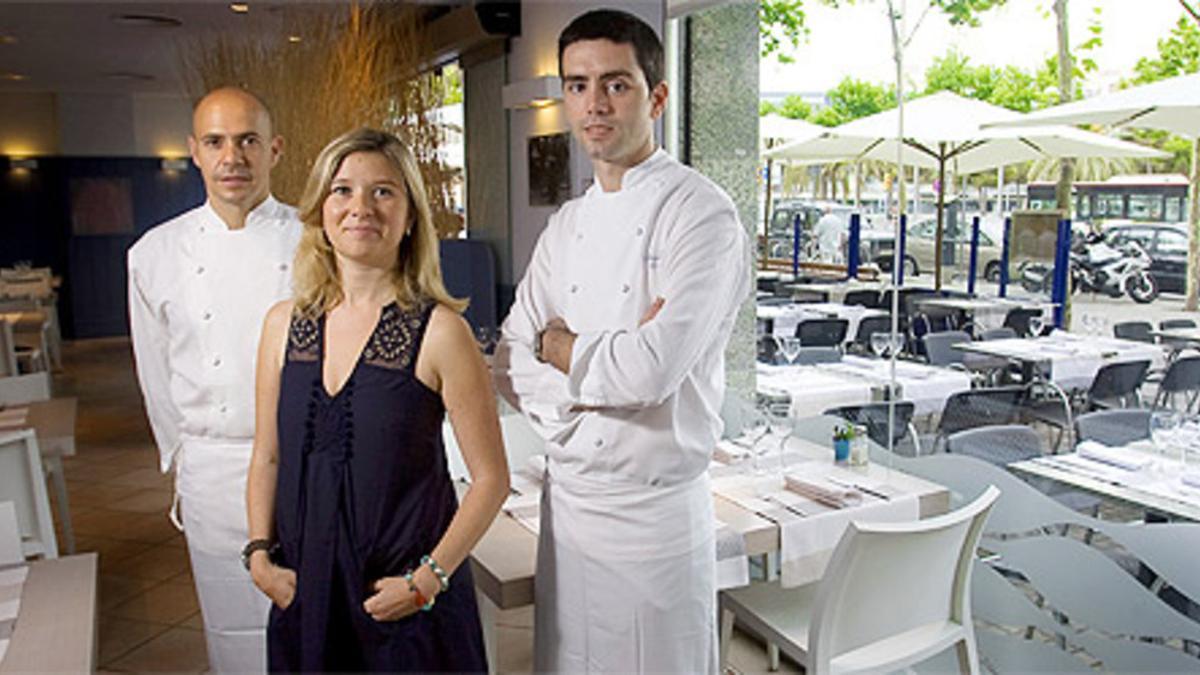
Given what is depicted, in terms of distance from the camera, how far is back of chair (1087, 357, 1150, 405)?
2.61 metres

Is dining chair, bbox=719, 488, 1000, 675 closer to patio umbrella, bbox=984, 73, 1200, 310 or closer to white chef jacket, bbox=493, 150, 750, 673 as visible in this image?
white chef jacket, bbox=493, 150, 750, 673

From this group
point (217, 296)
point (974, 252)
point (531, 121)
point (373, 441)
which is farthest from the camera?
point (531, 121)

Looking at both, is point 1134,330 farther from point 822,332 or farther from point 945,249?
point 822,332

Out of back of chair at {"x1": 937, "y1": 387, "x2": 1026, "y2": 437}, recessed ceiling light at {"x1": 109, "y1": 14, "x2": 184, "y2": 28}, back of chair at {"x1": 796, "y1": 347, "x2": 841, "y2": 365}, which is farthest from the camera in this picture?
recessed ceiling light at {"x1": 109, "y1": 14, "x2": 184, "y2": 28}

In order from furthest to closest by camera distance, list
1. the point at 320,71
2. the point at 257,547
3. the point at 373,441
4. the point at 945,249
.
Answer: the point at 320,71
the point at 945,249
the point at 257,547
the point at 373,441

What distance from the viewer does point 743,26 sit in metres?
3.82

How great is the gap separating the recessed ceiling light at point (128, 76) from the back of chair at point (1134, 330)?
32.6ft

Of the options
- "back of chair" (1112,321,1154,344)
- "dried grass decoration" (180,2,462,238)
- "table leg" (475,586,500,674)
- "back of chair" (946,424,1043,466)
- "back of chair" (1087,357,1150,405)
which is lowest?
"table leg" (475,586,500,674)

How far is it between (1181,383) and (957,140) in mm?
890

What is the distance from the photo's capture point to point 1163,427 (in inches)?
103

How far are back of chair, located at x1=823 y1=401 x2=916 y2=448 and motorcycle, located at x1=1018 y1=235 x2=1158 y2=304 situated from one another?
756 mm

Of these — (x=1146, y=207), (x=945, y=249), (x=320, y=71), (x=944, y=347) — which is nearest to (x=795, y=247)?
(x=944, y=347)

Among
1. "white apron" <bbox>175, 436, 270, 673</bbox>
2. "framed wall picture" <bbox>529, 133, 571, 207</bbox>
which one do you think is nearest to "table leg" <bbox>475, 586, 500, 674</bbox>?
"white apron" <bbox>175, 436, 270, 673</bbox>

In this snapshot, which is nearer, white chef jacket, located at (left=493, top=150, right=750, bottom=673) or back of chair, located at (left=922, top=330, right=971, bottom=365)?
white chef jacket, located at (left=493, top=150, right=750, bottom=673)
